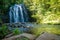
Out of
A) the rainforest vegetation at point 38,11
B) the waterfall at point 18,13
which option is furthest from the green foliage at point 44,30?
the waterfall at point 18,13

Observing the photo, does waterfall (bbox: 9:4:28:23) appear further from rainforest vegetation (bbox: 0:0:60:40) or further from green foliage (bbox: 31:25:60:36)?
green foliage (bbox: 31:25:60:36)

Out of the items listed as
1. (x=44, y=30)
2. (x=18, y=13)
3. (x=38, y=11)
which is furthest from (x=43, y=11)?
(x=44, y=30)

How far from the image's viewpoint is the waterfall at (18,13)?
23931mm

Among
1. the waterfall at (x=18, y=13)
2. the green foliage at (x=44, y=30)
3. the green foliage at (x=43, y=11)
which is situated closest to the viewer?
the green foliage at (x=44, y=30)

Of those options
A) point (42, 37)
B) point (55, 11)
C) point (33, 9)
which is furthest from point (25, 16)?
point (42, 37)

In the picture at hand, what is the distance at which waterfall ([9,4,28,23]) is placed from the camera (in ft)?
78.5

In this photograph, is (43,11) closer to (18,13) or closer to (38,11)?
(38,11)

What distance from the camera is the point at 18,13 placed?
80.5ft

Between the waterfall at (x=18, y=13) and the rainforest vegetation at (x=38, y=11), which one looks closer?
the rainforest vegetation at (x=38, y=11)

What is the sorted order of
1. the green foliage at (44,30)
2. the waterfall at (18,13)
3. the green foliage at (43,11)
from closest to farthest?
1. the green foliage at (44,30)
2. the green foliage at (43,11)
3. the waterfall at (18,13)

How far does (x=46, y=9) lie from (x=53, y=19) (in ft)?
11.2

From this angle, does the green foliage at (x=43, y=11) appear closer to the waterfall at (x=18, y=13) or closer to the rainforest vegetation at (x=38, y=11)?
the rainforest vegetation at (x=38, y=11)

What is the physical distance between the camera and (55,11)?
69.7ft

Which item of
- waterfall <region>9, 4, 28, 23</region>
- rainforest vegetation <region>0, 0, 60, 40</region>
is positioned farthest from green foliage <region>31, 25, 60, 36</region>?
waterfall <region>9, 4, 28, 23</region>
